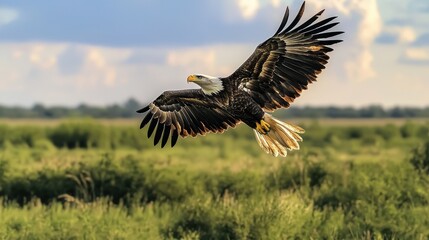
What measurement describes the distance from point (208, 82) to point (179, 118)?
3.51ft

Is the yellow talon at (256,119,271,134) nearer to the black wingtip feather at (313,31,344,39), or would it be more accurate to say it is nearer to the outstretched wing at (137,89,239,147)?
the outstretched wing at (137,89,239,147)

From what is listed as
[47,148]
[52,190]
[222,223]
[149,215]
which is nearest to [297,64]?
[222,223]

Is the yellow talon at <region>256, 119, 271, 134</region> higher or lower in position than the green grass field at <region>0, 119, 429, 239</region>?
higher

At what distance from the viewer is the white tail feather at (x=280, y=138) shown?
32.7ft

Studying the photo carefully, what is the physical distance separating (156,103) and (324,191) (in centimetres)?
722

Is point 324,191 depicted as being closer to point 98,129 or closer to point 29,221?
point 29,221

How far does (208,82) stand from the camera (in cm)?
996

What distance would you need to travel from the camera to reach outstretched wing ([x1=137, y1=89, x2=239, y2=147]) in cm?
1077

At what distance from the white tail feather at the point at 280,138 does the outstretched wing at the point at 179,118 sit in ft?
2.58

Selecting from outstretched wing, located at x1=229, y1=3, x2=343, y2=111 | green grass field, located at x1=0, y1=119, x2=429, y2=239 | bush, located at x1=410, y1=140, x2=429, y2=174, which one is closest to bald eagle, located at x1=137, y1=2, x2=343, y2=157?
outstretched wing, located at x1=229, y1=3, x2=343, y2=111

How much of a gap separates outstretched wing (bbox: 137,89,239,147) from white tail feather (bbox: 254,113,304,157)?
79cm

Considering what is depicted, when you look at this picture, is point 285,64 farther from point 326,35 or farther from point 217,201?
point 217,201

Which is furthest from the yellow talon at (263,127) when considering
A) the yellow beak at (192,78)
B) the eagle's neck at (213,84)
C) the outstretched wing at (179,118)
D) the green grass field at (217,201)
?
the green grass field at (217,201)

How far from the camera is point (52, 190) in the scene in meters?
18.1
